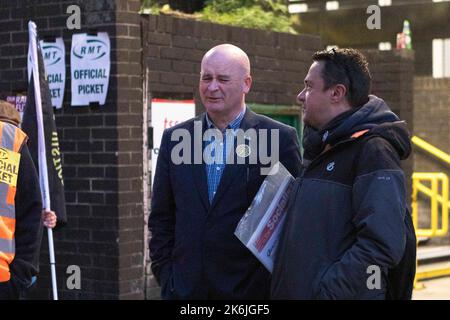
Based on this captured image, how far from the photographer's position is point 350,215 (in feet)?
13.0

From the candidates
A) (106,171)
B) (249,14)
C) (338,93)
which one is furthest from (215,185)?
(249,14)

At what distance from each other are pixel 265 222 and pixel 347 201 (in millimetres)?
517

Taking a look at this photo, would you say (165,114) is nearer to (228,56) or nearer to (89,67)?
(89,67)

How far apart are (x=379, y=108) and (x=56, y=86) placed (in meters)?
5.04

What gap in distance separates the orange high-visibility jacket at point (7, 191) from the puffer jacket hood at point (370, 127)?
1645mm

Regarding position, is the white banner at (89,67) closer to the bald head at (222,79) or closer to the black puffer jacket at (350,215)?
the bald head at (222,79)

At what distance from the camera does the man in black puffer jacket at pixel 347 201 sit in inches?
151

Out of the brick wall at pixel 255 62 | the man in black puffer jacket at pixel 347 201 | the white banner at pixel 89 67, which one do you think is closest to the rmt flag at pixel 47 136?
the white banner at pixel 89 67

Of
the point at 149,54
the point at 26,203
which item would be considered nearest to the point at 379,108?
the point at 26,203

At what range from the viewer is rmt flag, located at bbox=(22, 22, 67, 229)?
7.46 m

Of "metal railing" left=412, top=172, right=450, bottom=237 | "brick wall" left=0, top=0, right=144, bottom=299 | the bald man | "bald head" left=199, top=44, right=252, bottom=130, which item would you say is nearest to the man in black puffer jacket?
the bald man
